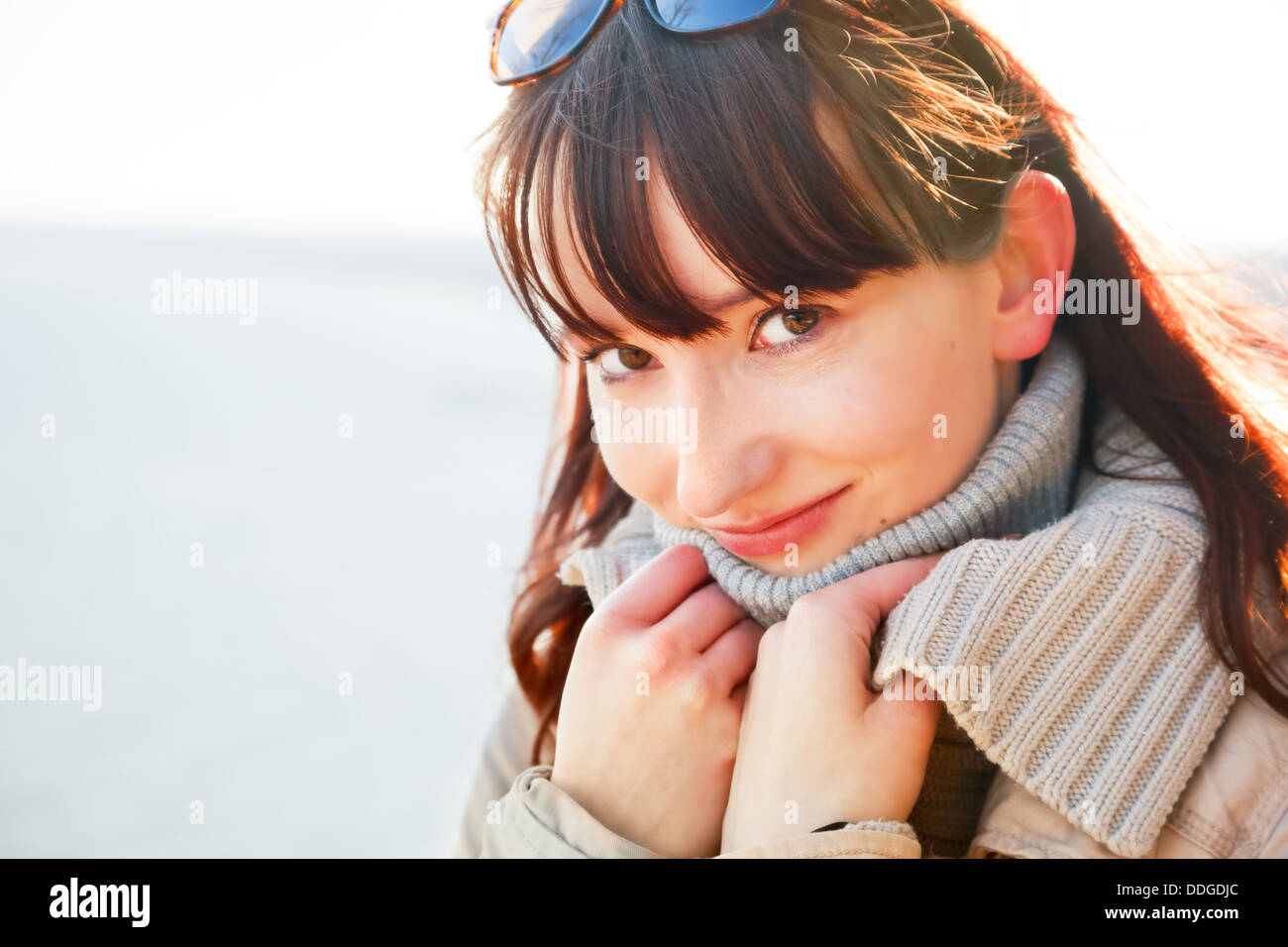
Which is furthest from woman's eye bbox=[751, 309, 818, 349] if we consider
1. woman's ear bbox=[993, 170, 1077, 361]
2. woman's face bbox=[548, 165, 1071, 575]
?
woman's ear bbox=[993, 170, 1077, 361]

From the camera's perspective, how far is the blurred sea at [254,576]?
2.27 m

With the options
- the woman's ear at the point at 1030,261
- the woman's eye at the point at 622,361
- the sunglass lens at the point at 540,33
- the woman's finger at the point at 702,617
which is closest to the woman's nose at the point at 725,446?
the woman's eye at the point at 622,361

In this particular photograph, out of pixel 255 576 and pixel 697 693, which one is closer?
pixel 697 693

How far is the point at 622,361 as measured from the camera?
1.26 meters

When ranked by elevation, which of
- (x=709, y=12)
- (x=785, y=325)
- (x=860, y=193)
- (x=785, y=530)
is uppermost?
(x=709, y=12)

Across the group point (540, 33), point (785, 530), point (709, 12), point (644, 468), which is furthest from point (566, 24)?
point (785, 530)

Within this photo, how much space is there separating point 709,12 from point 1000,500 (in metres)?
0.64

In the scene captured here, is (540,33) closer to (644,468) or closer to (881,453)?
(644,468)

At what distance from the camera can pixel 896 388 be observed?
1.13 m

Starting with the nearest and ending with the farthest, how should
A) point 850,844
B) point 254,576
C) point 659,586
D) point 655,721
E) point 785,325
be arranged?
point 850,844, point 785,325, point 655,721, point 659,586, point 254,576

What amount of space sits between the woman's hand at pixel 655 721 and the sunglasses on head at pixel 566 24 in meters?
0.67

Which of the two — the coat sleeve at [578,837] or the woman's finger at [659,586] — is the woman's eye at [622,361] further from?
the coat sleeve at [578,837]
